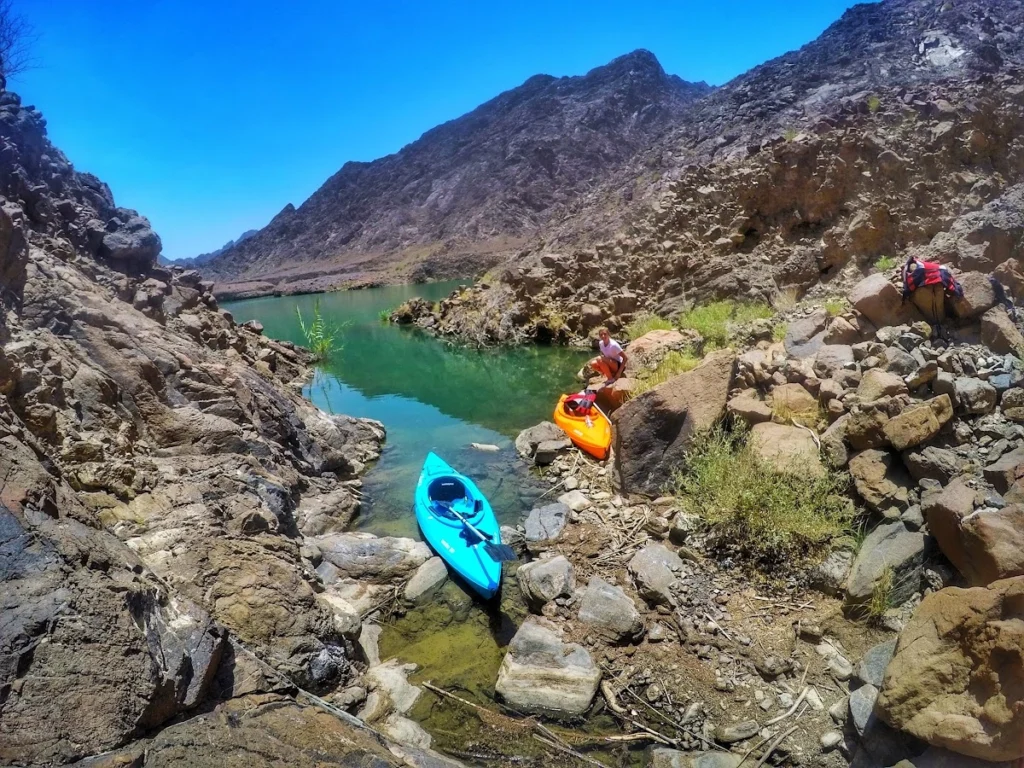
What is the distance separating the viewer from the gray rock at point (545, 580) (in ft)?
16.7

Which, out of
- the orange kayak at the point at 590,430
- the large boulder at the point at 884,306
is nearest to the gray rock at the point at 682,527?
the orange kayak at the point at 590,430

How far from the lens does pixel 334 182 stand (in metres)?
74.9

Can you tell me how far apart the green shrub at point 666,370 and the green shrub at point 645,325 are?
3.64 m

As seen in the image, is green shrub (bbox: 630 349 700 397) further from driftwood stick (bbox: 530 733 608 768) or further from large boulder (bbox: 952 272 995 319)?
driftwood stick (bbox: 530 733 608 768)

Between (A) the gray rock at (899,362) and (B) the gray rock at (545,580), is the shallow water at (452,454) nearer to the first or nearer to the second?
(B) the gray rock at (545,580)

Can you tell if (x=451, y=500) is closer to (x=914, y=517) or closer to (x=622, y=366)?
(x=914, y=517)

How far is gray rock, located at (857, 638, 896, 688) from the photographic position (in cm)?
356

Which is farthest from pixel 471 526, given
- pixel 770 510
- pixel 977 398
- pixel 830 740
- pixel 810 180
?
pixel 810 180

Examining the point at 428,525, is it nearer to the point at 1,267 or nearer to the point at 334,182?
the point at 1,267

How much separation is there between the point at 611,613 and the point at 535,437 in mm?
4198

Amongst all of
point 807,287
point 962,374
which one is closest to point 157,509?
point 962,374

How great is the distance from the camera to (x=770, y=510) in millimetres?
5062

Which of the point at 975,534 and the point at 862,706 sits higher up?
the point at 975,534

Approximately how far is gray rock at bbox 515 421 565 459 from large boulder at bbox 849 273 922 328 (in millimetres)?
3915
